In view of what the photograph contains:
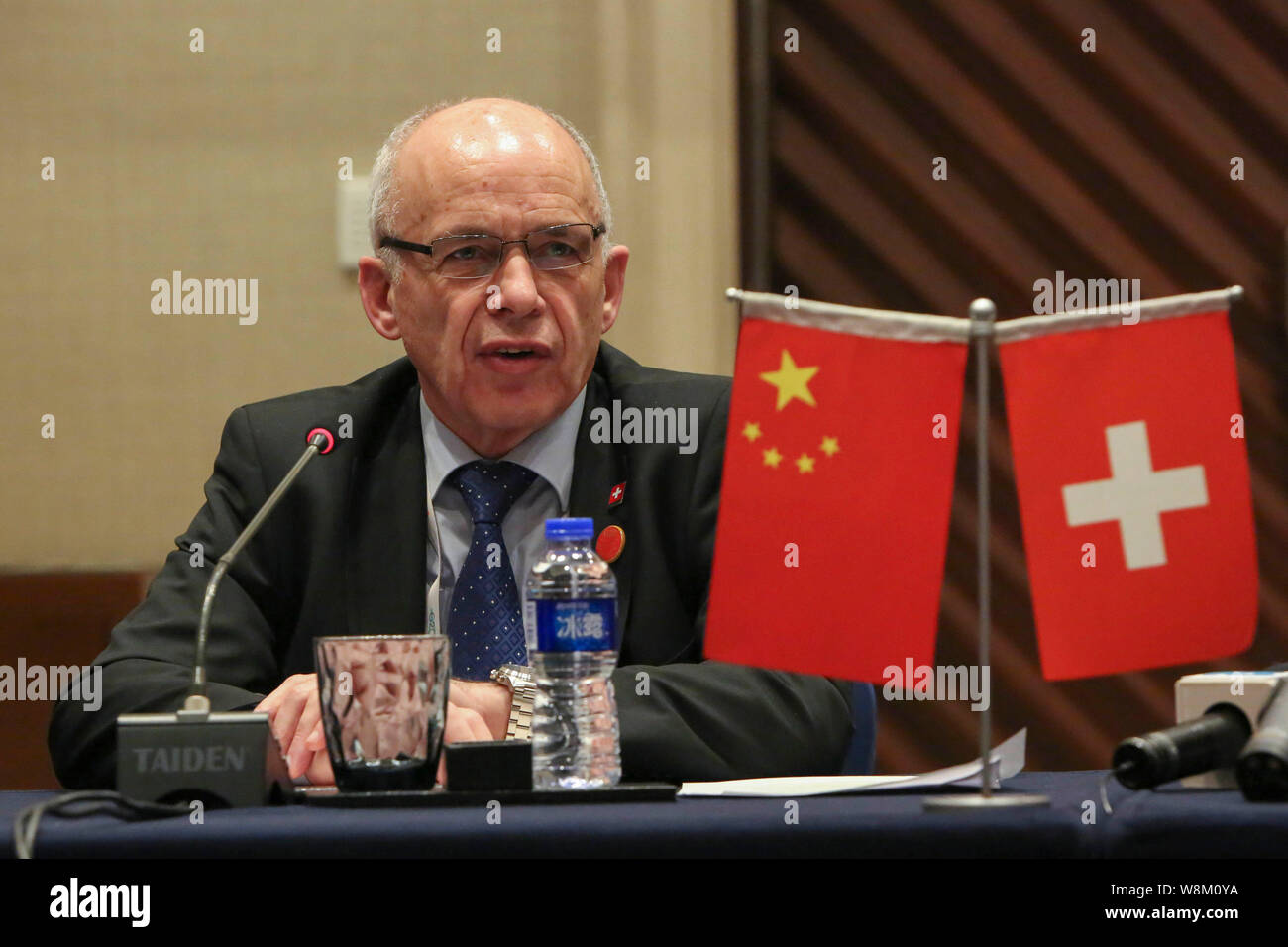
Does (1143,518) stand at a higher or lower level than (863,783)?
higher

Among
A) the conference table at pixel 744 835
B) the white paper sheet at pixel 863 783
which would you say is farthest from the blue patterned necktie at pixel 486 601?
the conference table at pixel 744 835

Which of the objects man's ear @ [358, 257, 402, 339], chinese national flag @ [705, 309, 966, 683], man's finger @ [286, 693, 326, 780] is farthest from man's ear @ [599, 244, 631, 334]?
chinese national flag @ [705, 309, 966, 683]

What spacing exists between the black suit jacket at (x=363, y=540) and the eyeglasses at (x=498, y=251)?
0.70ft

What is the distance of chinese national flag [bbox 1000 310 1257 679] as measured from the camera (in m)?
1.23

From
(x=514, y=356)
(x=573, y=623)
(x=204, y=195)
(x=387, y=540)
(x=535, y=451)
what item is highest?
(x=204, y=195)

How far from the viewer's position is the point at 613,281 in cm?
231

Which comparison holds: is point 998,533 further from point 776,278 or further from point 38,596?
point 38,596

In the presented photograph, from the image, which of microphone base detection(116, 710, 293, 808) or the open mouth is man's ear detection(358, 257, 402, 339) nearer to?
the open mouth

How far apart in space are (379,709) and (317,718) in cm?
25

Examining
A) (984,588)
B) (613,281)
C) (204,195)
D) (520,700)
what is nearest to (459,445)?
(613,281)

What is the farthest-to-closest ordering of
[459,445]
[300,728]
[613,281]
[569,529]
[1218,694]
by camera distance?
[613,281] → [459,445] → [300,728] → [569,529] → [1218,694]

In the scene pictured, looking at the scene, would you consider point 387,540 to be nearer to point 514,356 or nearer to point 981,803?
point 514,356
